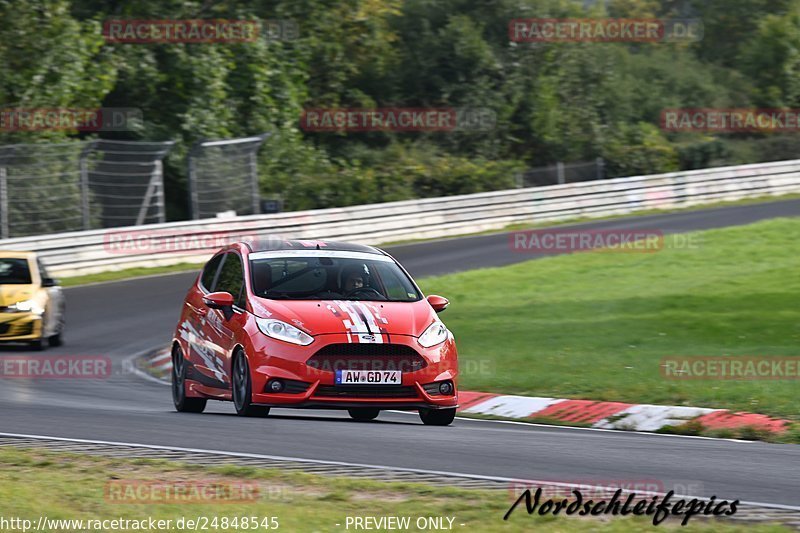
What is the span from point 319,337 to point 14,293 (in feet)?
29.3

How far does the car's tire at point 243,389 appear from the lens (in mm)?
11086

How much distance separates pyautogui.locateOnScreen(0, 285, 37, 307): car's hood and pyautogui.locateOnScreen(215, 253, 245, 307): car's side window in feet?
22.8

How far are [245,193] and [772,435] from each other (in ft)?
74.0

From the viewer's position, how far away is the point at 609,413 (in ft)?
41.3

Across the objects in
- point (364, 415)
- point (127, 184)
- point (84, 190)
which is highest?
point (364, 415)

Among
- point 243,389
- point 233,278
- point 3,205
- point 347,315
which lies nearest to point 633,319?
point 233,278

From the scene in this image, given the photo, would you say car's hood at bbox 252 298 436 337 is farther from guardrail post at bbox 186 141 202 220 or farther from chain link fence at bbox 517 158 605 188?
chain link fence at bbox 517 158 605 188

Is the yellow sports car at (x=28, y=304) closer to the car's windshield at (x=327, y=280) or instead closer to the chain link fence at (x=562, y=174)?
the car's windshield at (x=327, y=280)

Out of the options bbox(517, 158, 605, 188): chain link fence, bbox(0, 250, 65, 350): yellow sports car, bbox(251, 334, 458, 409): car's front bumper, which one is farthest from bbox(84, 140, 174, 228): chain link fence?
bbox(251, 334, 458, 409): car's front bumper

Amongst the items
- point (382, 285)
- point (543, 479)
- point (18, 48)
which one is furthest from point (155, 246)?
point (543, 479)

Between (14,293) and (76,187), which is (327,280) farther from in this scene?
(76,187)

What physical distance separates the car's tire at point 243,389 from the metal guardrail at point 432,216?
635 inches

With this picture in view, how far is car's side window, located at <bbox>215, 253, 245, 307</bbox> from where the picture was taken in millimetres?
11742

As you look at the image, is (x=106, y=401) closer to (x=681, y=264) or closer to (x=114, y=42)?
(x=681, y=264)
